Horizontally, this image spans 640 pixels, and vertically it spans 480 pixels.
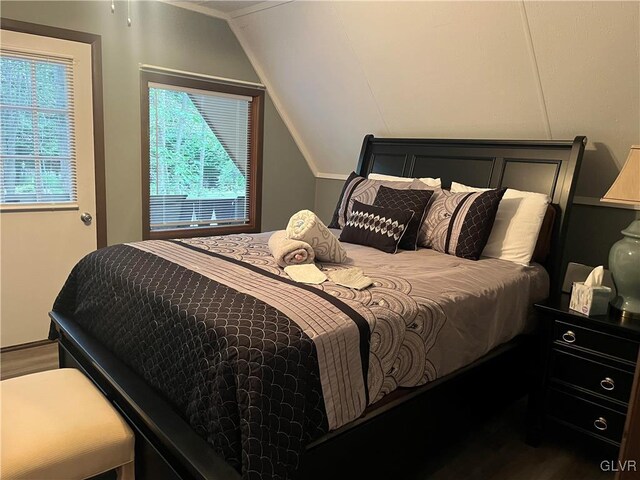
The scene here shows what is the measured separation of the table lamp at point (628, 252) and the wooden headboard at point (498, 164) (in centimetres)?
48

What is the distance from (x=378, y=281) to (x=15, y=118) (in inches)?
100

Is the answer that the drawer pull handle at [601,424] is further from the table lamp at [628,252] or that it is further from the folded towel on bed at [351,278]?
the folded towel on bed at [351,278]

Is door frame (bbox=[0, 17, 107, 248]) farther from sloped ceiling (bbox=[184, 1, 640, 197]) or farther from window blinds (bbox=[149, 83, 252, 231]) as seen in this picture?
sloped ceiling (bbox=[184, 1, 640, 197])

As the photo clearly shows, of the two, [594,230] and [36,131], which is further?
[36,131]

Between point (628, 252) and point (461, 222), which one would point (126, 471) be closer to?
point (461, 222)

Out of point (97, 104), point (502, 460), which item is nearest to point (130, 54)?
point (97, 104)

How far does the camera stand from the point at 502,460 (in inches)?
87.7

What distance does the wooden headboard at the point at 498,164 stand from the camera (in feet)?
8.95

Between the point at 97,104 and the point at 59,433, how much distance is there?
2.47 meters

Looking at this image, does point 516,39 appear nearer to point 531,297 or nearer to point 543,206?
point 543,206

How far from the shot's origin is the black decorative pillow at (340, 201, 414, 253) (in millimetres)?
2738

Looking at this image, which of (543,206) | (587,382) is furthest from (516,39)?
(587,382)

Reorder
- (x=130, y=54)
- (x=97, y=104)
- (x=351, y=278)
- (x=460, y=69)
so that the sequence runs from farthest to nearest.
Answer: (x=130, y=54), (x=97, y=104), (x=460, y=69), (x=351, y=278)

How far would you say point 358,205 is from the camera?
296 cm
